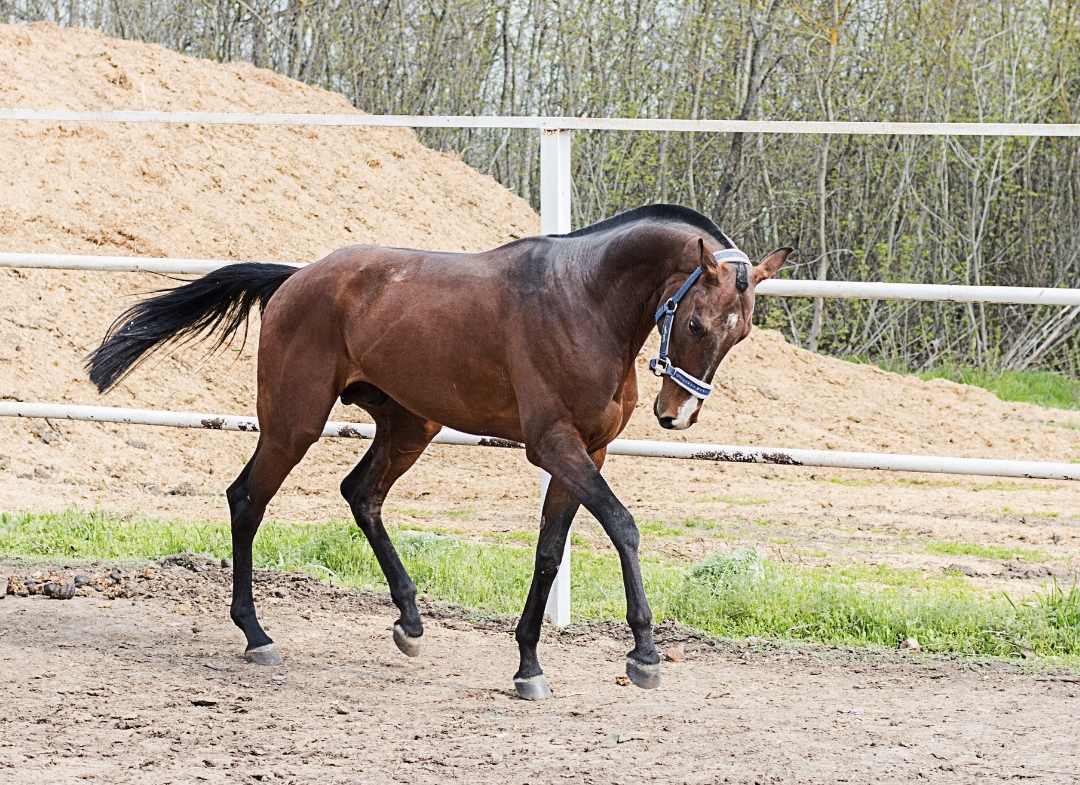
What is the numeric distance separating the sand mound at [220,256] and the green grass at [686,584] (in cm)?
143

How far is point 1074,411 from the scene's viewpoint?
1195cm

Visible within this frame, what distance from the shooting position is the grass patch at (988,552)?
7004mm

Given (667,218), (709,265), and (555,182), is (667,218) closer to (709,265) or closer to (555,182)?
(709,265)

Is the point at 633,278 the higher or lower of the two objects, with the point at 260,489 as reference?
higher

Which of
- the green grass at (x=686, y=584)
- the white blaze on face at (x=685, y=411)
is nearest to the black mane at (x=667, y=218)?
the white blaze on face at (x=685, y=411)

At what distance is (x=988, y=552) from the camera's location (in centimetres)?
707

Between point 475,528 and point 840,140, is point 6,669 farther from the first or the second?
point 840,140

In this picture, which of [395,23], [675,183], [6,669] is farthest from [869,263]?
[6,669]

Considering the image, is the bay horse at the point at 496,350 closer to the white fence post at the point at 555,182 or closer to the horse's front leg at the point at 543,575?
the horse's front leg at the point at 543,575

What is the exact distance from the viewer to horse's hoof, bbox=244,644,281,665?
14.8ft

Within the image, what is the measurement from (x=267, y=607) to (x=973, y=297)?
313 centimetres

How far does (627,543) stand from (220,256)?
7263 mm

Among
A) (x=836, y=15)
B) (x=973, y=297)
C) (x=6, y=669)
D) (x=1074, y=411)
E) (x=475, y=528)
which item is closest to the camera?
(x=6, y=669)

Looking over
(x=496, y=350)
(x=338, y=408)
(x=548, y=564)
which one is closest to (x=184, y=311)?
(x=496, y=350)
